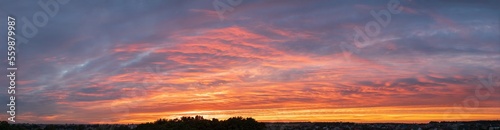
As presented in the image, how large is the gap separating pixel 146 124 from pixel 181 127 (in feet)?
23.6

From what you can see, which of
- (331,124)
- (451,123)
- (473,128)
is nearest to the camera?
(473,128)

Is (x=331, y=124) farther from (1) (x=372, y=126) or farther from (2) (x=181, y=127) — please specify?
(2) (x=181, y=127)

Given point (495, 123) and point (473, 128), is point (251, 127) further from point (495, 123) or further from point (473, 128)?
point (495, 123)

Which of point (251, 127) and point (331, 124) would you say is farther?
point (331, 124)

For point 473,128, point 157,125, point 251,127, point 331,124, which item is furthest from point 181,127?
point 331,124

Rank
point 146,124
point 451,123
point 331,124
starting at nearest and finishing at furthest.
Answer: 1. point 146,124
2. point 451,123
3. point 331,124

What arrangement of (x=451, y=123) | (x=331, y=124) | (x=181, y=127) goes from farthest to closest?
(x=331, y=124) < (x=451, y=123) < (x=181, y=127)

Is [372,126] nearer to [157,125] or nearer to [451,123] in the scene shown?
[451,123]

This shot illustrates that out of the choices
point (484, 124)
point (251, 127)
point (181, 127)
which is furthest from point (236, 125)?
point (484, 124)

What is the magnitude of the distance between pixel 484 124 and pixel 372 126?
27975 mm

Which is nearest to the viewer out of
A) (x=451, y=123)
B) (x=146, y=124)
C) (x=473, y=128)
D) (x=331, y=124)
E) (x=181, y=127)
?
(x=181, y=127)

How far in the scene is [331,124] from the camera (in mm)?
154750

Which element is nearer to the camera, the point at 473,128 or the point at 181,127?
the point at 181,127

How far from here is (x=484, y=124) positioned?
135 m
